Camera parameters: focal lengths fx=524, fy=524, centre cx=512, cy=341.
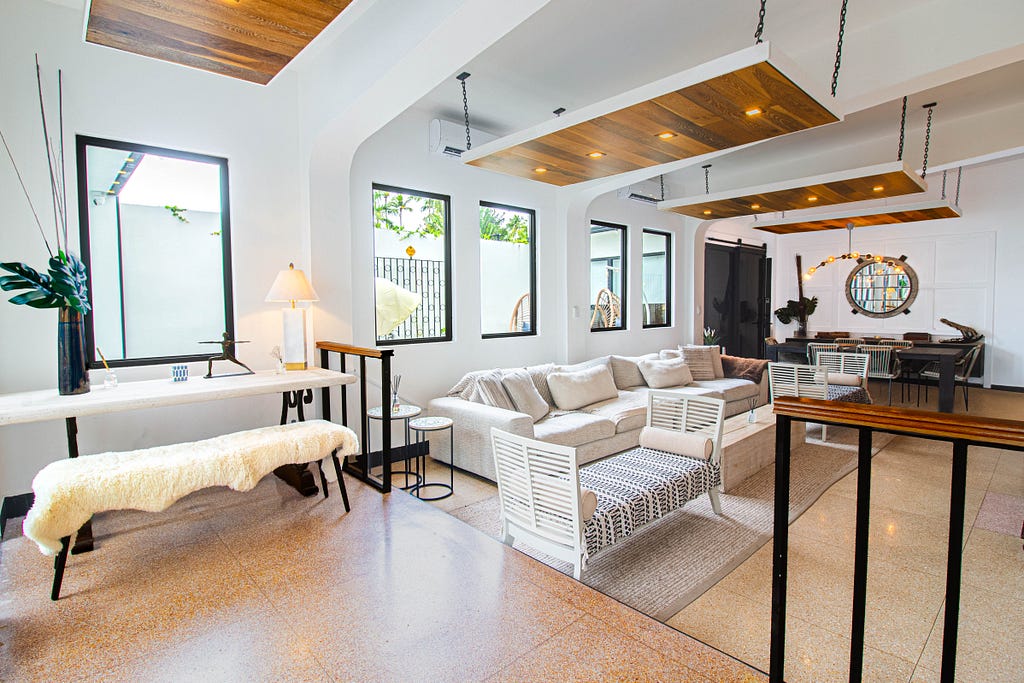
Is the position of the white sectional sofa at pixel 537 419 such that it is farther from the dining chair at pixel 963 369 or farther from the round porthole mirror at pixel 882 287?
the round porthole mirror at pixel 882 287

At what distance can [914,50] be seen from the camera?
10.1 ft

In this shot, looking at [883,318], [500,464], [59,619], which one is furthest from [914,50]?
[883,318]

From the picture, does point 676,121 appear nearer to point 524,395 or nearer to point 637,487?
point 637,487

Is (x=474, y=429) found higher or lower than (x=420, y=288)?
lower

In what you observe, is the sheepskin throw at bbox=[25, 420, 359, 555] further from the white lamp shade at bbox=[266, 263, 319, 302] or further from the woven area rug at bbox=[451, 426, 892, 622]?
the woven area rug at bbox=[451, 426, 892, 622]

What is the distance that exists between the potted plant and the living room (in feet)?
0.19

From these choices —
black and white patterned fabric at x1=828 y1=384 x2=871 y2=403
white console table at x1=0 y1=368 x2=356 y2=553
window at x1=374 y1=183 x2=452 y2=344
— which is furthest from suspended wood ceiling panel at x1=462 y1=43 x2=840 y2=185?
black and white patterned fabric at x1=828 y1=384 x2=871 y2=403

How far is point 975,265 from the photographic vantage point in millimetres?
7934

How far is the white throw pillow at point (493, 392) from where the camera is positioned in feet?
14.5

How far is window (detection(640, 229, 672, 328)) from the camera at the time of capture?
7.66 m

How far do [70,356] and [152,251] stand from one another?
1.06 meters

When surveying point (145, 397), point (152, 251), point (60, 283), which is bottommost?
point (145, 397)

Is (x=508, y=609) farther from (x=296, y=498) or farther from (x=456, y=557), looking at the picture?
(x=296, y=498)

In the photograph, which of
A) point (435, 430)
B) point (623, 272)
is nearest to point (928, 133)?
point (623, 272)
